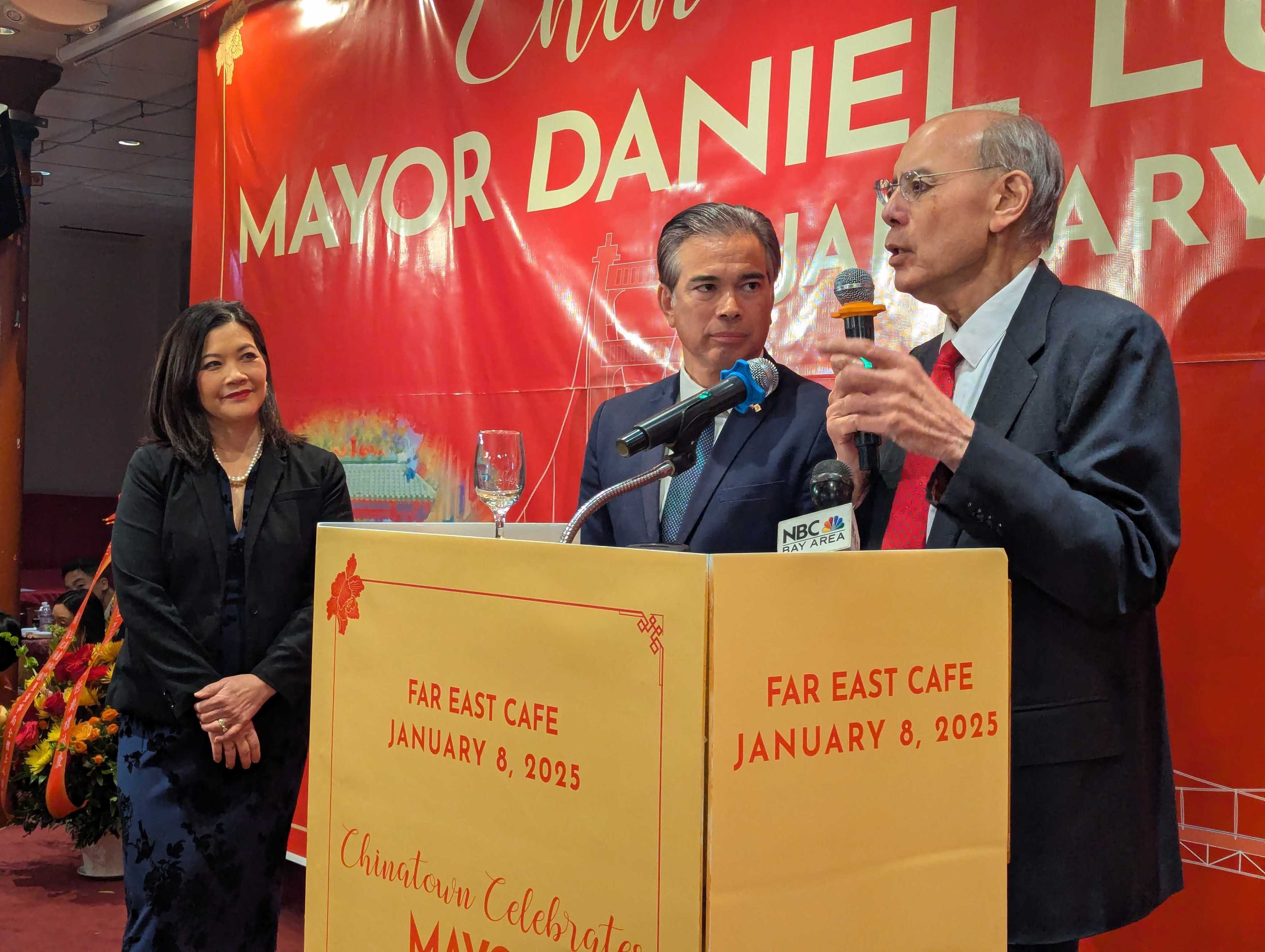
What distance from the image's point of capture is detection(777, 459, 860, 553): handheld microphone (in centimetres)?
99

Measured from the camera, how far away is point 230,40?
452cm

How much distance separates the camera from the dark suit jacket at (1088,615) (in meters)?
1.24

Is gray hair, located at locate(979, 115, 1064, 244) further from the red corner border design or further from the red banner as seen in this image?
the red corner border design

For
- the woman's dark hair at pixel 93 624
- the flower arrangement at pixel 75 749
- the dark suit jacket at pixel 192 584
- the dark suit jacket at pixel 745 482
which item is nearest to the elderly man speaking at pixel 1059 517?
the dark suit jacket at pixel 745 482

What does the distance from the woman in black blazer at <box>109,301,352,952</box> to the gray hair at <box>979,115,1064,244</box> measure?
5.50 feet

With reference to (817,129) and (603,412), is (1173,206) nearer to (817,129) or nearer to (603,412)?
(817,129)

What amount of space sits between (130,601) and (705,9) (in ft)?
6.64

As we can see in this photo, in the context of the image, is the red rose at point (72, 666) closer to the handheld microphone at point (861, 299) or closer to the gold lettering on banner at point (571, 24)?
the gold lettering on banner at point (571, 24)

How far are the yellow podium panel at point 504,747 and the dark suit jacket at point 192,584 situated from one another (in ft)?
4.01

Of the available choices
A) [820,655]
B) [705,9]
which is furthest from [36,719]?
[820,655]

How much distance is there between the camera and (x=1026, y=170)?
153 centimetres

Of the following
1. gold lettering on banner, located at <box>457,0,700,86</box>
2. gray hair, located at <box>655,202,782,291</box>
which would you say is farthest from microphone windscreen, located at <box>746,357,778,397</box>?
gold lettering on banner, located at <box>457,0,700,86</box>

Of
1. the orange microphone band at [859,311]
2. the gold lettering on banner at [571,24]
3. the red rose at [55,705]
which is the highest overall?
the gold lettering on banner at [571,24]

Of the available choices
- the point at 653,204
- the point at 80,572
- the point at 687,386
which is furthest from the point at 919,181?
the point at 80,572
